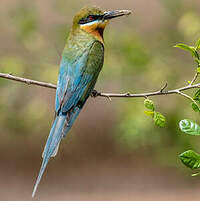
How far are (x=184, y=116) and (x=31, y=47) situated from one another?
1000 mm

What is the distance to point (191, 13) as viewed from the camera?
288 cm

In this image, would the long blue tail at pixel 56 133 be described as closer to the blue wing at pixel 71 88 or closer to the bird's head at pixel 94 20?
the blue wing at pixel 71 88

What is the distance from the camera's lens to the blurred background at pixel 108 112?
3008mm

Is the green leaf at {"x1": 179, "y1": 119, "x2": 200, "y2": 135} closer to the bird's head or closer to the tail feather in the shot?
the tail feather

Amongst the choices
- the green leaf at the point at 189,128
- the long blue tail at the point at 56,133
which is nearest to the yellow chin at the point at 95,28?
the long blue tail at the point at 56,133

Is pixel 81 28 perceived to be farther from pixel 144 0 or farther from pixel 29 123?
pixel 144 0

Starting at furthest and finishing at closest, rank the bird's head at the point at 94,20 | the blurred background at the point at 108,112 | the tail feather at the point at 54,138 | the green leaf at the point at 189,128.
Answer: the blurred background at the point at 108,112, the bird's head at the point at 94,20, the tail feather at the point at 54,138, the green leaf at the point at 189,128

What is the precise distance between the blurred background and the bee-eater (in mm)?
661

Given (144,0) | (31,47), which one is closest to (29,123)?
(31,47)

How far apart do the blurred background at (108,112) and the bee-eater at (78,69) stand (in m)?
0.66

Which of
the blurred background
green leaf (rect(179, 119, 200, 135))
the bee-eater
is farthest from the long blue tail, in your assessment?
the blurred background

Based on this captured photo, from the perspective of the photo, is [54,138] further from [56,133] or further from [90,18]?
[90,18]

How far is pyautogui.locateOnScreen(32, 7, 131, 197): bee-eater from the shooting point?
1959 millimetres

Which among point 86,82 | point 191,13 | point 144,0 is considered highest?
point 144,0
